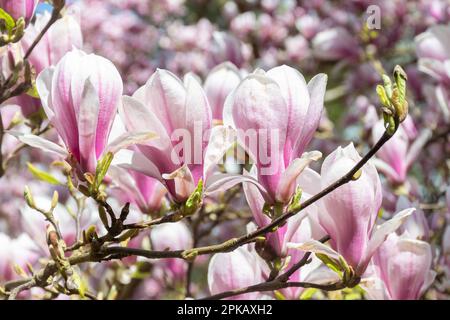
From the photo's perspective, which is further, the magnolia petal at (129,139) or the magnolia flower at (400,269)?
the magnolia flower at (400,269)

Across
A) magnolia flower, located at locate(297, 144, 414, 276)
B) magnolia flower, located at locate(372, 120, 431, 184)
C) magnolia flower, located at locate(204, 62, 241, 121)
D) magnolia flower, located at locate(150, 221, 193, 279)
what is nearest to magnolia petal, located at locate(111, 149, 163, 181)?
magnolia flower, located at locate(297, 144, 414, 276)

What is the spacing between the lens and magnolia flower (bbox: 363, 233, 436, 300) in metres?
0.95

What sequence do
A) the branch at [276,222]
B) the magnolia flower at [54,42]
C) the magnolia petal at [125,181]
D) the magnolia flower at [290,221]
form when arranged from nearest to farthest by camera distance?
the branch at [276,222] → the magnolia flower at [290,221] → the magnolia petal at [125,181] → the magnolia flower at [54,42]

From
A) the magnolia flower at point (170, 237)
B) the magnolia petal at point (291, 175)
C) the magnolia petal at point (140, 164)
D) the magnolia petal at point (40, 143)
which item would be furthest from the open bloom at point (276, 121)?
the magnolia flower at point (170, 237)

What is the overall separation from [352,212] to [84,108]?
1.18 ft

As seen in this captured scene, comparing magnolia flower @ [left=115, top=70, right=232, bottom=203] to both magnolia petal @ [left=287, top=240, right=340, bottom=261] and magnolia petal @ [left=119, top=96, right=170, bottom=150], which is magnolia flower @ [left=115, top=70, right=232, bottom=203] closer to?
magnolia petal @ [left=119, top=96, right=170, bottom=150]

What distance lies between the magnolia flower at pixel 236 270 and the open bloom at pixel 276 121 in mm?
201

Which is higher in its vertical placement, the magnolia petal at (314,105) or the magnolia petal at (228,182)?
the magnolia petal at (314,105)

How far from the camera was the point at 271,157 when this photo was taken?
80 cm

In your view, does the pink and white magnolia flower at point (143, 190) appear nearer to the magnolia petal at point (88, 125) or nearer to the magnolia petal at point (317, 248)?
the magnolia petal at point (88, 125)

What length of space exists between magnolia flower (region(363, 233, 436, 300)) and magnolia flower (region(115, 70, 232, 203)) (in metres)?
0.35

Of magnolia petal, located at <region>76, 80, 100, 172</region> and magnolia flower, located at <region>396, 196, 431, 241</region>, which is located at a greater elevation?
magnolia petal, located at <region>76, 80, 100, 172</region>

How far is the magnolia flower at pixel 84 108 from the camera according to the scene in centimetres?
75

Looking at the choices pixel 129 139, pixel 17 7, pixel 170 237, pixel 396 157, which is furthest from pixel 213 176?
pixel 396 157
